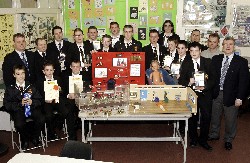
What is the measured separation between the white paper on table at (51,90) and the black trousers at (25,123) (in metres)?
0.34

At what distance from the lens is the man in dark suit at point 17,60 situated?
5.55m

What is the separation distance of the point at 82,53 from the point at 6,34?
159 cm

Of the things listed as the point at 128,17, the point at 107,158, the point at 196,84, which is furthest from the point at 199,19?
the point at 107,158

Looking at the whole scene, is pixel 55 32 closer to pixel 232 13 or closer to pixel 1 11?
pixel 1 11

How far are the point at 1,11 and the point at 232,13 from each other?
6029 mm

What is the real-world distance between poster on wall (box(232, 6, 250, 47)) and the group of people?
288cm

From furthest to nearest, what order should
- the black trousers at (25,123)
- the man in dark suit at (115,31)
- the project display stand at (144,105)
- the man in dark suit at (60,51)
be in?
1. the man in dark suit at (115,31)
2. the man in dark suit at (60,51)
3. the black trousers at (25,123)
4. the project display stand at (144,105)

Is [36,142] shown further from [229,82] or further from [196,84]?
[229,82]

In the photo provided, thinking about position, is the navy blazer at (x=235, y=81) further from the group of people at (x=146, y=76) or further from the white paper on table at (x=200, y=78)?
the white paper on table at (x=200, y=78)

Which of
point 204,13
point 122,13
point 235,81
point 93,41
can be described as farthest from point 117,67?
point 204,13

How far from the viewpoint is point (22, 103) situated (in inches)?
202

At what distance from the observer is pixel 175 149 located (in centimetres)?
540

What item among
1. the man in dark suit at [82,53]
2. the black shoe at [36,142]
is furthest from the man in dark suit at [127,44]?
the black shoe at [36,142]

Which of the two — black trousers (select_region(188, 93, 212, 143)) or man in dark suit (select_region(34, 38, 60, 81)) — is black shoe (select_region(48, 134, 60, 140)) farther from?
black trousers (select_region(188, 93, 212, 143))
